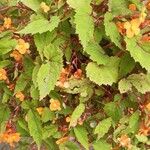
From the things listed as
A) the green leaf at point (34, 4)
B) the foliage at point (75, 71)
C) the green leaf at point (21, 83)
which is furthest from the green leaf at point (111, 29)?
the green leaf at point (21, 83)

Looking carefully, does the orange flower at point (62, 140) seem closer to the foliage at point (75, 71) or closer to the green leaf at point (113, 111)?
the foliage at point (75, 71)

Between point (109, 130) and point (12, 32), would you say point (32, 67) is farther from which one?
point (109, 130)

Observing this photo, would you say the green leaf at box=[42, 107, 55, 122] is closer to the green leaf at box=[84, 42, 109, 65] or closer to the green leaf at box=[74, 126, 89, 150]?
the green leaf at box=[74, 126, 89, 150]

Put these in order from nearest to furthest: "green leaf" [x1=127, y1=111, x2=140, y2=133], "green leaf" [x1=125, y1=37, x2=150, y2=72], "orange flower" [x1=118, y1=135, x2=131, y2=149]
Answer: "green leaf" [x1=125, y1=37, x2=150, y2=72], "green leaf" [x1=127, y1=111, x2=140, y2=133], "orange flower" [x1=118, y1=135, x2=131, y2=149]

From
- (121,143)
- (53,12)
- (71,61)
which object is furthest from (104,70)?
(121,143)

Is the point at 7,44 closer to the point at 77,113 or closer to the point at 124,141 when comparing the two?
the point at 77,113

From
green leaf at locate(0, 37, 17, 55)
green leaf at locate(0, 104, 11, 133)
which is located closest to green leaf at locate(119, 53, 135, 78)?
green leaf at locate(0, 37, 17, 55)

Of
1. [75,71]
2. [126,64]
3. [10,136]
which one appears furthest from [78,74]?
[10,136]
